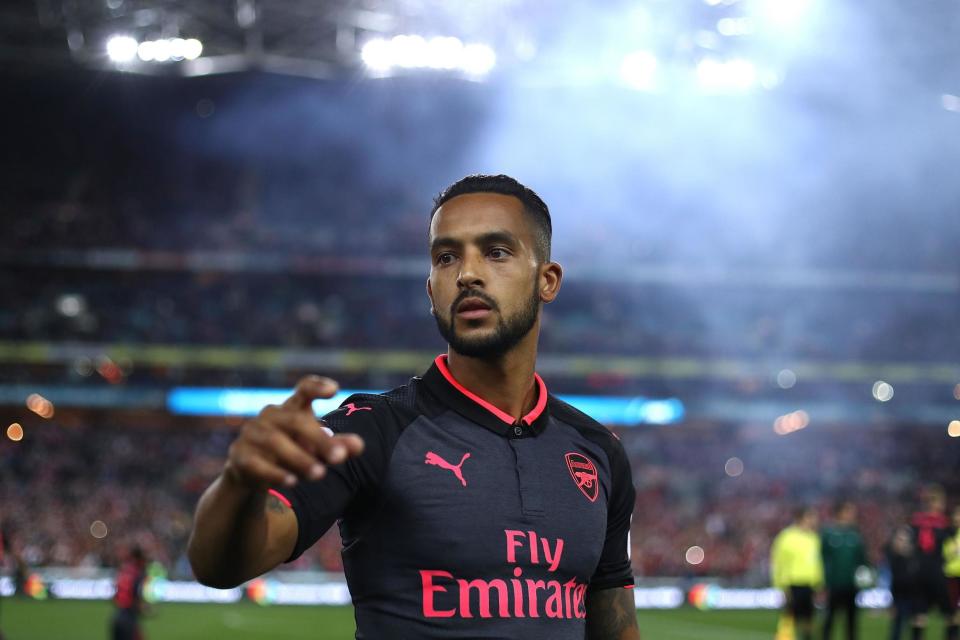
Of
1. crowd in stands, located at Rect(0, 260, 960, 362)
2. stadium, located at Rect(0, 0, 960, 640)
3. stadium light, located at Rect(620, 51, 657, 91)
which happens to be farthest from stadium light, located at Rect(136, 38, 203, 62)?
crowd in stands, located at Rect(0, 260, 960, 362)

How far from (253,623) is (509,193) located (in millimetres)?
16401

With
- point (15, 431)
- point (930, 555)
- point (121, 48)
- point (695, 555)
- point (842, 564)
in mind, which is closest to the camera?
point (930, 555)

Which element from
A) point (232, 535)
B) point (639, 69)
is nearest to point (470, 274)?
point (232, 535)

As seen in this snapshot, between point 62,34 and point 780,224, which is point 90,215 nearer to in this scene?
point 62,34

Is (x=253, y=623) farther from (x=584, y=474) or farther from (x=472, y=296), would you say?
(x=472, y=296)

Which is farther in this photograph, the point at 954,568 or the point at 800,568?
the point at 800,568

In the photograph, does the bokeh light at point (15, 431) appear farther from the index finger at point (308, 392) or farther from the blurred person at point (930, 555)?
the index finger at point (308, 392)

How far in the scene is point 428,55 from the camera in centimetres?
2498

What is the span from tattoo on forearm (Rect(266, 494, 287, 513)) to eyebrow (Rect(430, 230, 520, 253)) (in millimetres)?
761

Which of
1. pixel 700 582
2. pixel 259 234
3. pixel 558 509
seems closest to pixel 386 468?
pixel 558 509

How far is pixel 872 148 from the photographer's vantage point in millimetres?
26422

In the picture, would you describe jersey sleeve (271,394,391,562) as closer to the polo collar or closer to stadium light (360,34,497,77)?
the polo collar

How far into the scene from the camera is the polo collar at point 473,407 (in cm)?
259

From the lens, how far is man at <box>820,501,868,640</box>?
12.6m
